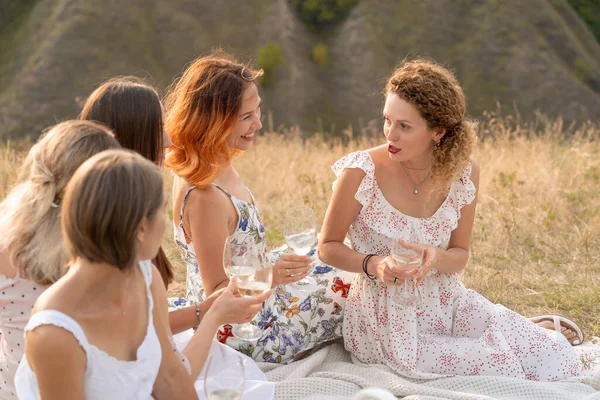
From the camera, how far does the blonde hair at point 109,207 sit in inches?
80.4

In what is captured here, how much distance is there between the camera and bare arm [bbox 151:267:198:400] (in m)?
2.54

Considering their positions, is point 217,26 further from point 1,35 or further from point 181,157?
point 181,157

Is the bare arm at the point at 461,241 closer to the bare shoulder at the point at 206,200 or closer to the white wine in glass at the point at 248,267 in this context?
the bare shoulder at the point at 206,200

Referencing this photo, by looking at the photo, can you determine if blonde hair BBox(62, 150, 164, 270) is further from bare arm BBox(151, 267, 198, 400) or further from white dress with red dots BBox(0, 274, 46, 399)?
white dress with red dots BBox(0, 274, 46, 399)

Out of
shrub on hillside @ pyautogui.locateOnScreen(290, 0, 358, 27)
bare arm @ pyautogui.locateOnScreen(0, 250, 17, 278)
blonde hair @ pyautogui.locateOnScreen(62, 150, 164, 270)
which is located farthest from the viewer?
shrub on hillside @ pyautogui.locateOnScreen(290, 0, 358, 27)

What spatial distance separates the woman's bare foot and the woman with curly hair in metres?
0.27

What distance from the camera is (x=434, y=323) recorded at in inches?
160

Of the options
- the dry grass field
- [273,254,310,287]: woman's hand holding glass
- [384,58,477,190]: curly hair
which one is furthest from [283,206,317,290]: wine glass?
the dry grass field

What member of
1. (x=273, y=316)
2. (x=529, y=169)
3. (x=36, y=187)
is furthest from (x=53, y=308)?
(x=529, y=169)

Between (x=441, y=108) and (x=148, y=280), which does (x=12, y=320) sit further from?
(x=441, y=108)

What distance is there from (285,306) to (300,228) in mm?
840

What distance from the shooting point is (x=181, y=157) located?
373 cm

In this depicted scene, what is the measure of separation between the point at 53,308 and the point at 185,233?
1618mm

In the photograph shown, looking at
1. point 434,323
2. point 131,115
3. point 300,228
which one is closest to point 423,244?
point 434,323
